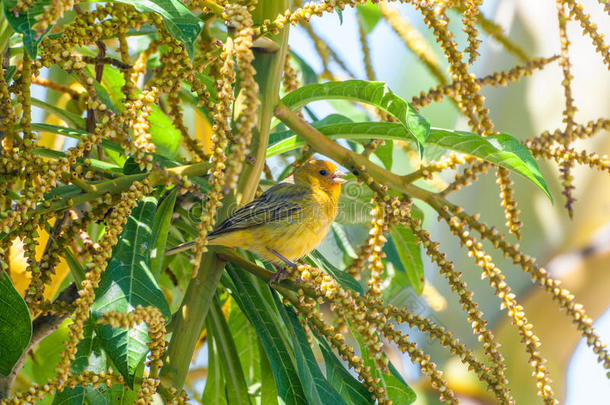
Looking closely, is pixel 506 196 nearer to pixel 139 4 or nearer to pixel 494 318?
pixel 139 4

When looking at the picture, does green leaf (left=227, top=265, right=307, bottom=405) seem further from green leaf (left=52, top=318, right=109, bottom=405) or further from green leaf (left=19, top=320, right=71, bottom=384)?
green leaf (left=19, top=320, right=71, bottom=384)

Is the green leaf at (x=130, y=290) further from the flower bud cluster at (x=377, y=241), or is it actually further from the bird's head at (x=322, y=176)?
the bird's head at (x=322, y=176)

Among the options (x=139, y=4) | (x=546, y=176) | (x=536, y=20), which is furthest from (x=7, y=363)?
(x=536, y=20)

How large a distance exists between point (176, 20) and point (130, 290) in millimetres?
474

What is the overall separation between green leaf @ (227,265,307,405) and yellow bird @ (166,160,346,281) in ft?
0.44

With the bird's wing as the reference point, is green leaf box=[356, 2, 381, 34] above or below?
above

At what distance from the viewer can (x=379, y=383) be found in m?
1.51

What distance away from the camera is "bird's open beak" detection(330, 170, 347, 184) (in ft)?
7.55

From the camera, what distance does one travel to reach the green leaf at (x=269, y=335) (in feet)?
4.90

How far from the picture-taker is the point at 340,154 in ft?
4.99

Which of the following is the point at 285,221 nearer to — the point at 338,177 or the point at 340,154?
the point at 338,177

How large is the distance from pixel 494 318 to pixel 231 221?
1.56 m

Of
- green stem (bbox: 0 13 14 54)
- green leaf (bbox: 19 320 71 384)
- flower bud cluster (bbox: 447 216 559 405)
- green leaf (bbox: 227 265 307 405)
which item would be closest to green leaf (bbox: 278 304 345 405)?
green leaf (bbox: 227 265 307 405)

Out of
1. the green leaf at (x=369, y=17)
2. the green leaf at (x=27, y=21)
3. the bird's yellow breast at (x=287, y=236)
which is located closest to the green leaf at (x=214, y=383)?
the bird's yellow breast at (x=287, y=236)
